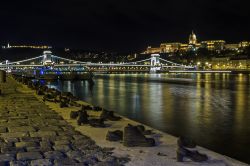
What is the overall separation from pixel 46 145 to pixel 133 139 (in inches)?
51.0

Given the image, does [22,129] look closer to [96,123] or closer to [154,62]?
[96,123]

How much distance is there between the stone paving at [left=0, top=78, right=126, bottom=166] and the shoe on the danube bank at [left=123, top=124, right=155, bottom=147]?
0.37 metres

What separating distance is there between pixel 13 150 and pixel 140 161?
1.83 metres

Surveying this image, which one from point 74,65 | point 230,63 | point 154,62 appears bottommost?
point 74,65

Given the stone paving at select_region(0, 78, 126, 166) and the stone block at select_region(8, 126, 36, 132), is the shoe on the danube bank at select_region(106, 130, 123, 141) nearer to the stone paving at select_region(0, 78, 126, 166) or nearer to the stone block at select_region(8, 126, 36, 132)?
the stone paving at select_region(0, 78, 126, 166)

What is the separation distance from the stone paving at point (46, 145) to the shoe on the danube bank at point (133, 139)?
0.37m

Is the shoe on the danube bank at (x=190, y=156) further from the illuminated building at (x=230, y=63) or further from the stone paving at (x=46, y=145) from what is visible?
the illuminated building at (x=230, y=63)

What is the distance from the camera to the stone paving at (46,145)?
5203 millimetres

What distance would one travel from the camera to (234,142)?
8.90 meters

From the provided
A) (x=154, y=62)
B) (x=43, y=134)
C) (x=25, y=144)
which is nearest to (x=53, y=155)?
(x=25, y=144)

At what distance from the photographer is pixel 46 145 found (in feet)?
19.9

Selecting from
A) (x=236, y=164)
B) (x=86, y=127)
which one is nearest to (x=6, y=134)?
(x=86, y=127)

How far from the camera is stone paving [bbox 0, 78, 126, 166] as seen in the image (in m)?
5.20

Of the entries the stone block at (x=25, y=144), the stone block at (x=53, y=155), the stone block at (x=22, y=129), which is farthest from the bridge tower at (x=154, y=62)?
the stone block at (x=53, y=155)
